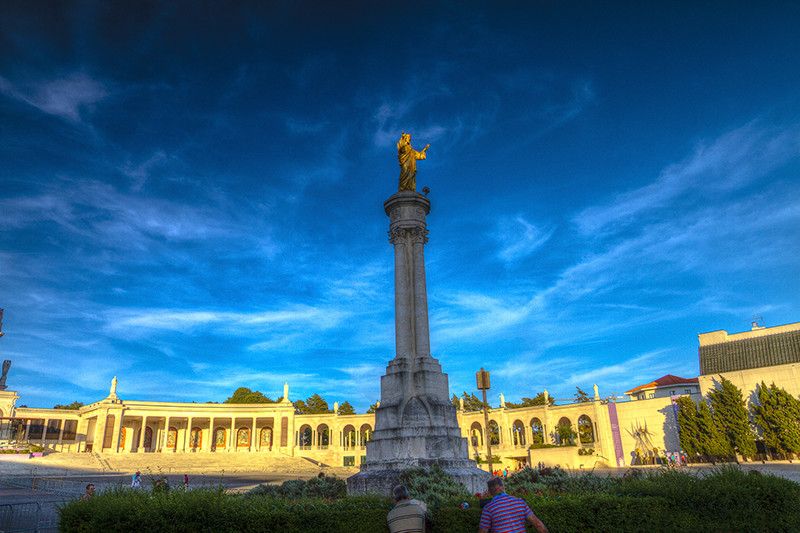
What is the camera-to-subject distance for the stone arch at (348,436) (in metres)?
72.9

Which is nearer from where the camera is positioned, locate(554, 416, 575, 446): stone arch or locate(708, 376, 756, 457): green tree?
locate(708, 376, 756, 457): green tree

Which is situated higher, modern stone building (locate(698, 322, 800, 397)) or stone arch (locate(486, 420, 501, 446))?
modern stone building (locate(698, 322, 800, 397))

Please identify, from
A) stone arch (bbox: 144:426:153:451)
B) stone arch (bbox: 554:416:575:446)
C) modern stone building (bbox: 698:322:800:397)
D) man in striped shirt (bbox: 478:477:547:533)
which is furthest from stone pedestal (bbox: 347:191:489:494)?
stone arch (bbox: 144:426:153:451)

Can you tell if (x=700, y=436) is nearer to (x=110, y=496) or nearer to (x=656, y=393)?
(x=656, y=393)

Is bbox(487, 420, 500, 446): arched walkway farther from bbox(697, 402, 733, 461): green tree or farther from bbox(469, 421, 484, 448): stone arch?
bbox(697, 402, 733, 461): green tree

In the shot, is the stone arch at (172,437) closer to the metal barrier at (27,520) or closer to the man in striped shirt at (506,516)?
the metal barrier at (27,520)

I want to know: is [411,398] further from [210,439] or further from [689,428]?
[210,439]

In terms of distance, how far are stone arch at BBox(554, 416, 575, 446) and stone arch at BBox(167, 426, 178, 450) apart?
6074cm

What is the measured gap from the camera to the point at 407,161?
20031 mm

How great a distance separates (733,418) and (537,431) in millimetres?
26649

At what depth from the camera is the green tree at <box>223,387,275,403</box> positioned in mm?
93375

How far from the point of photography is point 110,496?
9.21m

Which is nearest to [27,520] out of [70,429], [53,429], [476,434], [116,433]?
[476,434]

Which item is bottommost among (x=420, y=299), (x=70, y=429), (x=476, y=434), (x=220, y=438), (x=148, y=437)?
(x=476, y=434)
